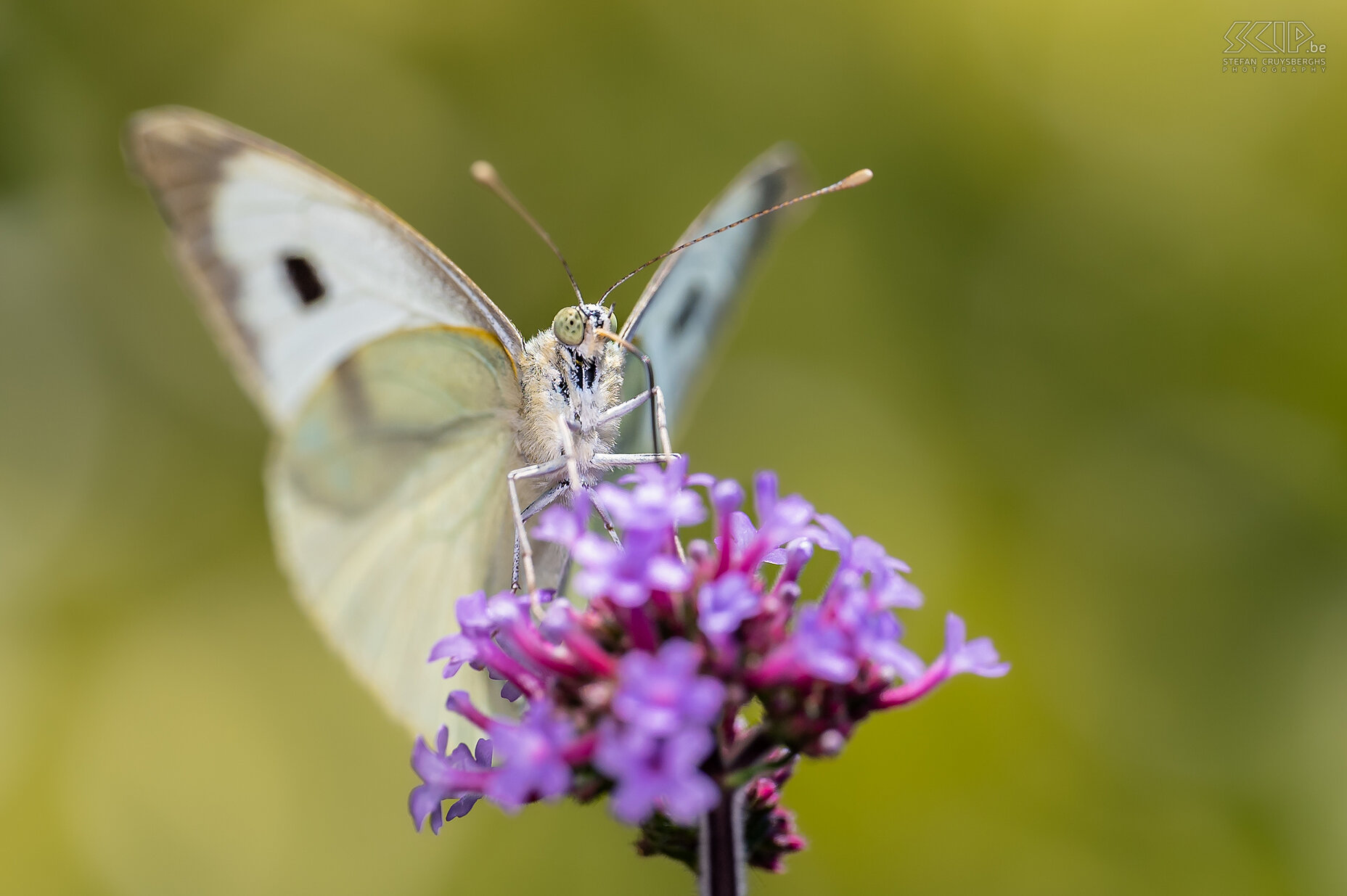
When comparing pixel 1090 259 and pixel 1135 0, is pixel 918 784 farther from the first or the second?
pixel 1135 0

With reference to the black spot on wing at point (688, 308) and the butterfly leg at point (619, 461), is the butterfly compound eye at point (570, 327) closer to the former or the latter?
the butterfly leg at point (619, 461)

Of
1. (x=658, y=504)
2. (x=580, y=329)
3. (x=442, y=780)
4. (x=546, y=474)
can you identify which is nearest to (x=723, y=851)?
(x=442, y=780)

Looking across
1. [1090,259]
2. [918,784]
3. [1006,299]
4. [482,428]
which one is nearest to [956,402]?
[1006,299]

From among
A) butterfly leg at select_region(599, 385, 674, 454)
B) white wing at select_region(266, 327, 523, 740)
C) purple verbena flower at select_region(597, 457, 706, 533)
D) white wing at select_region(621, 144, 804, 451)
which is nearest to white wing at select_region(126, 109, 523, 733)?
white wing at select_region(266, 327, 523, 740)

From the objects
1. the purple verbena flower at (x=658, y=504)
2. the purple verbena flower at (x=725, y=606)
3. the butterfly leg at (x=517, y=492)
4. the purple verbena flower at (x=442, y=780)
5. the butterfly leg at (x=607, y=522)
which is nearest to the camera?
the purple verbena flower at (x=725, y=606)

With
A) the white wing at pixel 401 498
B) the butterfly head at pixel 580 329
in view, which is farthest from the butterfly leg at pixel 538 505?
the butterfly head at pixel 580 329

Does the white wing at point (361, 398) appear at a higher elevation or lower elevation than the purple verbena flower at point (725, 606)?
higher

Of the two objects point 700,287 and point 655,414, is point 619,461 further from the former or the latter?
point 700,287
